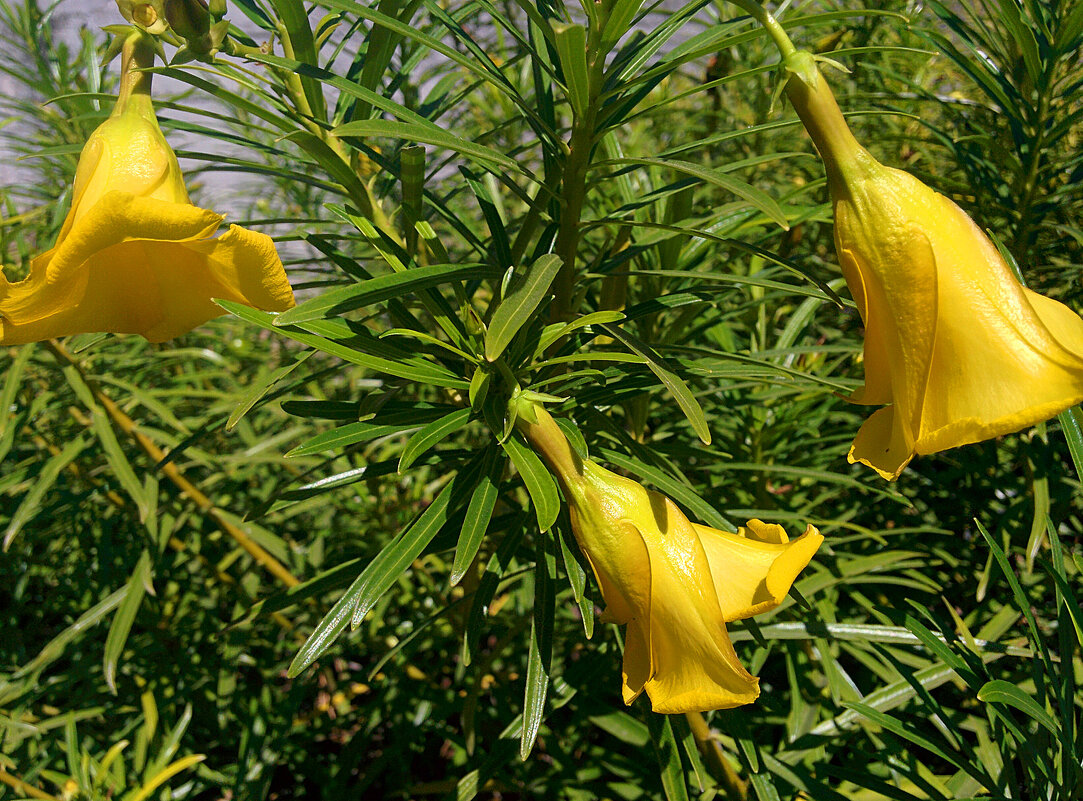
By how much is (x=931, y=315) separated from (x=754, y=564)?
0.18 m

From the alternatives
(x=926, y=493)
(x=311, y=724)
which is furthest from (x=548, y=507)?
(x=311, y=724)

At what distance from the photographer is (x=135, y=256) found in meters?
0.50

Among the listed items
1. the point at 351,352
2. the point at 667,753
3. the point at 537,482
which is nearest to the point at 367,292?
the point at 351,352

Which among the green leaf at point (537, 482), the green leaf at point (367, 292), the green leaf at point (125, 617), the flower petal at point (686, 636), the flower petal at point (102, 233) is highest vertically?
the flower petal at point (102, 233)

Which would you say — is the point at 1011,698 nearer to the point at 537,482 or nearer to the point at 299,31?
the point at 537,482

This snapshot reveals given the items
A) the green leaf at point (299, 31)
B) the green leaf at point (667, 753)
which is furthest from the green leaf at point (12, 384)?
the green leaf at point (667, 753)

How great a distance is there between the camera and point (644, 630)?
1.45 ft

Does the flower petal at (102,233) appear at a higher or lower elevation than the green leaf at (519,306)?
higher

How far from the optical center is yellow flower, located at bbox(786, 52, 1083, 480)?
0.38 meters

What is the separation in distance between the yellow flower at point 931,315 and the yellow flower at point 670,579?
0.10 metres

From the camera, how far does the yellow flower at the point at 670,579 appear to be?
0.42 metres

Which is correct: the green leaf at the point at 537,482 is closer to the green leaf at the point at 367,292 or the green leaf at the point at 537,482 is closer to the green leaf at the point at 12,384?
the green leaf at the point at 367,292

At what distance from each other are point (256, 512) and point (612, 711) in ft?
1.76

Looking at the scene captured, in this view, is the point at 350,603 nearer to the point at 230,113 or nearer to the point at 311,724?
the point at 311,724
